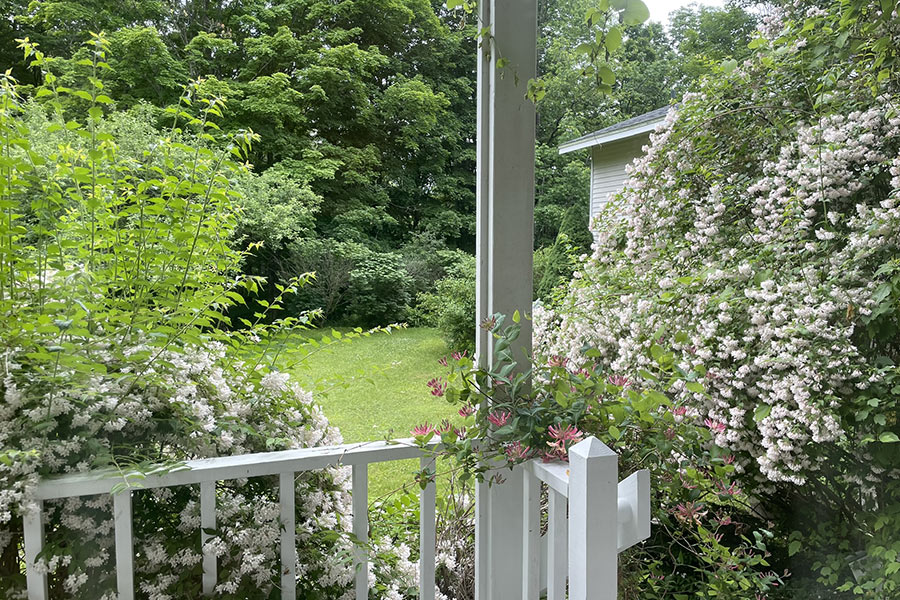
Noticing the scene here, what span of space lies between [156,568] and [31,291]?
55cm

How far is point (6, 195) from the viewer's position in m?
0.86

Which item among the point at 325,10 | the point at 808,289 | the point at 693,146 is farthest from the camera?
the point at 693,146

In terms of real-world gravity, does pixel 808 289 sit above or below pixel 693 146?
below

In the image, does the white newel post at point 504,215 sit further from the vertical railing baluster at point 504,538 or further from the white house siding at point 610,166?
the white house siding at point 610,166

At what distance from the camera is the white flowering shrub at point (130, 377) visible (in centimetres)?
88

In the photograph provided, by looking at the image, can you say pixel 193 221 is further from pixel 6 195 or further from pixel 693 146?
pixel 693 146

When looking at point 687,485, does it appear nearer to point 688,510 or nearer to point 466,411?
point 688,510

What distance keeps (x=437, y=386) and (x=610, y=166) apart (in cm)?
119

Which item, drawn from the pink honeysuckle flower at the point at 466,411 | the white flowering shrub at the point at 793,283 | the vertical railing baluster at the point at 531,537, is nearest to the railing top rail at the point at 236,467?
the pink honeysuckle flower at the point at 466,411

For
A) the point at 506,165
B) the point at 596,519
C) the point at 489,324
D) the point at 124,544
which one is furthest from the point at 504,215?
the point at 124,544

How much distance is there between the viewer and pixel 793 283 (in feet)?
4.38

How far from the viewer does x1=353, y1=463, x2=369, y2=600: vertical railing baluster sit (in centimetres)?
108

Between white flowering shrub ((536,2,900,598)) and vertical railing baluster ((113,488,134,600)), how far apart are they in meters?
0.88

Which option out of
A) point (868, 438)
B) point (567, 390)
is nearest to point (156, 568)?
point (567, 390)
